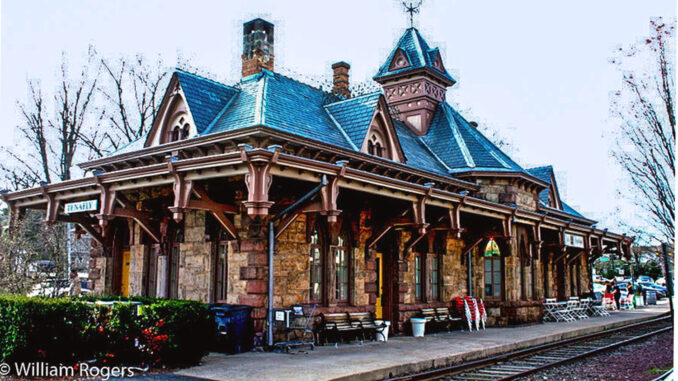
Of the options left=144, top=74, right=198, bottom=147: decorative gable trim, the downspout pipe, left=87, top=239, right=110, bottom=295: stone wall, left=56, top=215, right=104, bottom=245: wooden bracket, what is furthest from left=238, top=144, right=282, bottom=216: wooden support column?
left=87, top=239, right=110, bottom=295: stone wall

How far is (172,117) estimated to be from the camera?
15523 mm

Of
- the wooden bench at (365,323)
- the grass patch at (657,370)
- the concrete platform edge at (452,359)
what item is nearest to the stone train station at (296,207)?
the wooden bench at (365,323)

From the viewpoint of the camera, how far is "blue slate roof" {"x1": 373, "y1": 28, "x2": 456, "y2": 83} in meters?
23.9

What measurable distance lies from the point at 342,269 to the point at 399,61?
11776mm

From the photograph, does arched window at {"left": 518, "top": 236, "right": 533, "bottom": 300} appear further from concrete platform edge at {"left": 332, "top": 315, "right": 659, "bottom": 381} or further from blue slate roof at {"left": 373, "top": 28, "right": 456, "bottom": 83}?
blue slate roof at {"left": 373, "top": 28, "right": 456, "bottom": 83}

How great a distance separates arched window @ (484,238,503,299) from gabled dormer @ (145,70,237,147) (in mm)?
9875

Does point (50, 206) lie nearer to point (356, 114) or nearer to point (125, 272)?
point (125, 272)

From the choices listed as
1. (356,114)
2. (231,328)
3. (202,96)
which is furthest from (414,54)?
(231,328)

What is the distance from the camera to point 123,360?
9.69m

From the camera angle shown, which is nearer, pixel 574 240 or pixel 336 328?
pixel 336 328

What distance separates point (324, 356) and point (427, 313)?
241 inches

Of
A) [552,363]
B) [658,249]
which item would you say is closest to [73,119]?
[552,363]

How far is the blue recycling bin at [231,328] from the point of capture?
12.0m

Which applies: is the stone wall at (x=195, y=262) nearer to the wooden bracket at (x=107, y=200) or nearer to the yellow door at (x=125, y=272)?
the wooden bracket at (x=107, y=200)
